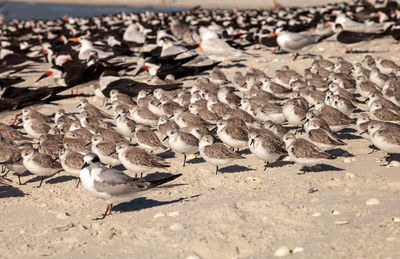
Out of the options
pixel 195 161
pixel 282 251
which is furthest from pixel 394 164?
pixel 282 251

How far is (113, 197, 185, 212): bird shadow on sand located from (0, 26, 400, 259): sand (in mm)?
33

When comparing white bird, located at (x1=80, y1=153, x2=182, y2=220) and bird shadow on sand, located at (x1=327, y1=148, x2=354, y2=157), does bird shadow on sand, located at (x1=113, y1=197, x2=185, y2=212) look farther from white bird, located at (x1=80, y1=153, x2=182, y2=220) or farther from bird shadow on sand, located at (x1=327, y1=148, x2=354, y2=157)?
bird shadow on sand, located at (x1=327, y1=148, x2=354, y2=157)

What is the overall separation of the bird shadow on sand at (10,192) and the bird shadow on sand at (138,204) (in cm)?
207

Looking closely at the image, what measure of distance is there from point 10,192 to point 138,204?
2626 mm

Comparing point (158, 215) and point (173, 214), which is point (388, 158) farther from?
point (158, 215)

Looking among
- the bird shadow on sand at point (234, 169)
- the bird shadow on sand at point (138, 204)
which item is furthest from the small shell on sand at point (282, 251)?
the bird shadow on sand at point (234, 169)

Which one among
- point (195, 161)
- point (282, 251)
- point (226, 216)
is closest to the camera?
point (282, 251)

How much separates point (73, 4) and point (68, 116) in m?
77.7

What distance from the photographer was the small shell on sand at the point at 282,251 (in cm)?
572

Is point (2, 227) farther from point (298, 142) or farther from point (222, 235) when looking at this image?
point (298, 142)

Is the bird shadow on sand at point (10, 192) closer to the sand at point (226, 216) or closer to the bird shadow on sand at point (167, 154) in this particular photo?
the sand at point (226, 216)

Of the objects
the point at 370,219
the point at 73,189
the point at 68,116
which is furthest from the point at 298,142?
the point at 68,116

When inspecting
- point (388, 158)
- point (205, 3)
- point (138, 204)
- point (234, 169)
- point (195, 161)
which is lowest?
point (205, 3)

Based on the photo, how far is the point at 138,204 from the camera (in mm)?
8133
